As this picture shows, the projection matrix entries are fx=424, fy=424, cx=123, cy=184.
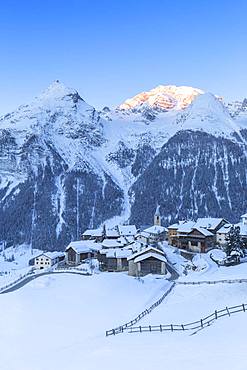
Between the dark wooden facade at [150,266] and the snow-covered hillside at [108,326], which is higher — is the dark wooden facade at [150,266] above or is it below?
above

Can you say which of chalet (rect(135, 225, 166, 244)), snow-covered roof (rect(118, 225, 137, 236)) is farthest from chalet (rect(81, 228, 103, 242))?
chalet (rect(135, 225, 166, 244))

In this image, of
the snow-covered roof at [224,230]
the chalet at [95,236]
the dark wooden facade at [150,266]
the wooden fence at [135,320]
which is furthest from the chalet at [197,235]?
the wooden fence at [135,320]

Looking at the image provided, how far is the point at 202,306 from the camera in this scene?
1847 inches

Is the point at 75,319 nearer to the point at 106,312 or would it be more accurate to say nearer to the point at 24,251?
the point at 106,312

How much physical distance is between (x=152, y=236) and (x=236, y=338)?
8533 centimetres

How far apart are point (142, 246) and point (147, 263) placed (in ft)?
47.1

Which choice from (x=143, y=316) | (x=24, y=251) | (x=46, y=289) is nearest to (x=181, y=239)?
(x=46, y=289)

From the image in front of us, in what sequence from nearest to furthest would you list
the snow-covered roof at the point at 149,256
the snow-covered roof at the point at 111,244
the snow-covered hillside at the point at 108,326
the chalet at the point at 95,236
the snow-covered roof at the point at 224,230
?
1. the snow-covered hillside at the point at 108,326
2. the snow-covered roof at the point at 149,256
3. the snow-covered roof at the point at 111,244
4. the snow-covered roof at the point at 224,230
5. the chalet at the point at 95,236

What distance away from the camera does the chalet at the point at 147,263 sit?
78.2 m

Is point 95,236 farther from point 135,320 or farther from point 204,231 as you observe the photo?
point 135,320

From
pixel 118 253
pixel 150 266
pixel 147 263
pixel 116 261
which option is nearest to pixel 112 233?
pixel 118 253

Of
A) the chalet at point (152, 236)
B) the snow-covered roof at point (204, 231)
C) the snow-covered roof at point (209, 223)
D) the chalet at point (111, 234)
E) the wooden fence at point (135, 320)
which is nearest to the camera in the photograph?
the wooden fence at point (135, 320)

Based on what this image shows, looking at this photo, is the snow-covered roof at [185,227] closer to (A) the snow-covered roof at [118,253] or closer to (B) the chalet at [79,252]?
(B) the chalet at [79,252]

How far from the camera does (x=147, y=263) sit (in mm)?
79062
